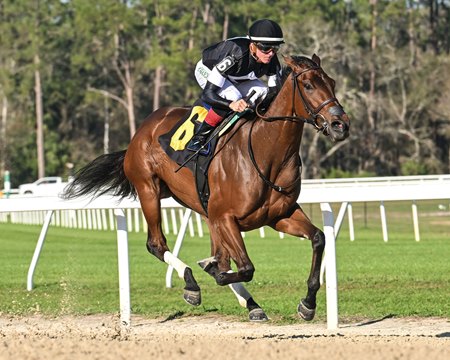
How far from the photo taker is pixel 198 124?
7984 mm

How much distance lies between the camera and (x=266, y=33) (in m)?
7.37

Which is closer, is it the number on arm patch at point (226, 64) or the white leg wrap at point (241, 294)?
the number on arm patch at point (226, 64)

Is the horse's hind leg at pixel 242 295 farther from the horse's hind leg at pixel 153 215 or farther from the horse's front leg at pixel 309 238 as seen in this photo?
the horse's hind leg at pixel 153 215

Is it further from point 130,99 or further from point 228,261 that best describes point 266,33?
point 130,99

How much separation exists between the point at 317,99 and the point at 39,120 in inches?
1905

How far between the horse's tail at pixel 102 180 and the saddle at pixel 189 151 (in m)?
0.95

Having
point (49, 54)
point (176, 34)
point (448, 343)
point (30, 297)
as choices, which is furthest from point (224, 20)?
point (448, 343)

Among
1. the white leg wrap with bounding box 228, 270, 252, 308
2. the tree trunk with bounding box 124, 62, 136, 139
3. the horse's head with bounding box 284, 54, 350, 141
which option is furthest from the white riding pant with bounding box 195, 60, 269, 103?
the tree trunk with bounding box 124, 62, 136, 139

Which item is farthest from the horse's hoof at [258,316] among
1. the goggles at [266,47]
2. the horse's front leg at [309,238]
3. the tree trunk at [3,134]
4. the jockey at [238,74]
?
the tree trunk at [3,134]

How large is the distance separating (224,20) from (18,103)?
485 inches

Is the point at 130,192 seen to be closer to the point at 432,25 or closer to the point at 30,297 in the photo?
the point at 30,297

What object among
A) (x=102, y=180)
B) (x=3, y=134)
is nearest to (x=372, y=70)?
(x=3, y=134)

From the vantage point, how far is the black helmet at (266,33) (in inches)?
290

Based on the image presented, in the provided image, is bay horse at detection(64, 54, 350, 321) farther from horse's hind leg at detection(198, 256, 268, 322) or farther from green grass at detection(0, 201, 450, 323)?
green grass at detection(0, 201, 450, 323)
